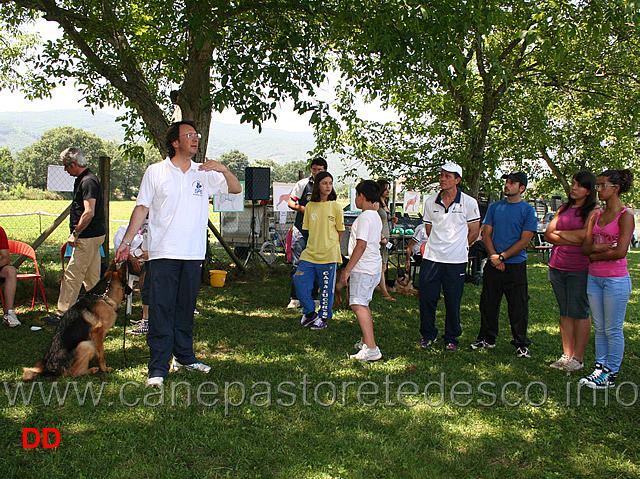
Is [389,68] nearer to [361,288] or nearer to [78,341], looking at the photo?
[361,288]

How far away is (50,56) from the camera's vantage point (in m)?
11.0

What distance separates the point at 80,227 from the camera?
590 cm

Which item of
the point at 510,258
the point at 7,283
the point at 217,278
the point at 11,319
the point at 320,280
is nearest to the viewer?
the point at 510,258

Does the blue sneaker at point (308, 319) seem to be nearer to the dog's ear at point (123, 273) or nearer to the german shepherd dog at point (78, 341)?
the dog's ear at point (123, 273)

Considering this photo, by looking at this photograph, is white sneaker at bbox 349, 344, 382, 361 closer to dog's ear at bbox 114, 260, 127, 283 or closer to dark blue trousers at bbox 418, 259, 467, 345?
dark blue trousers at bbox 418, 259, 467, 345

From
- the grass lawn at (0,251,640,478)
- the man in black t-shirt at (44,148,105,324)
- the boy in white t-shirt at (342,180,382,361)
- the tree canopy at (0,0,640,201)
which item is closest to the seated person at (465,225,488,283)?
the tree canopy at (0,0,640,201)

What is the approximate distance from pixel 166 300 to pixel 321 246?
2414mm

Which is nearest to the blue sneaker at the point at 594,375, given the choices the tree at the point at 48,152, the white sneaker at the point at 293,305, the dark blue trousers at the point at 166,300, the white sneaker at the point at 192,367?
the white sneaker at the point at 192,367

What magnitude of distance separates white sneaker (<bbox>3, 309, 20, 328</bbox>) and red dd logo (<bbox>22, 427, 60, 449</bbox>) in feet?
9.90

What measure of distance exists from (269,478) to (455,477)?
41.2 inches

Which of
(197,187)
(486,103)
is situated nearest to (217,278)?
(197,187)

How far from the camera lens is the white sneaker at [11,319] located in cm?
597

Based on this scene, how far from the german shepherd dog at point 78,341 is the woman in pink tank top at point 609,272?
4063 millimetres

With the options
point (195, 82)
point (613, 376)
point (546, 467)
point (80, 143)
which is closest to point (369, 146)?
point (195, 82)
